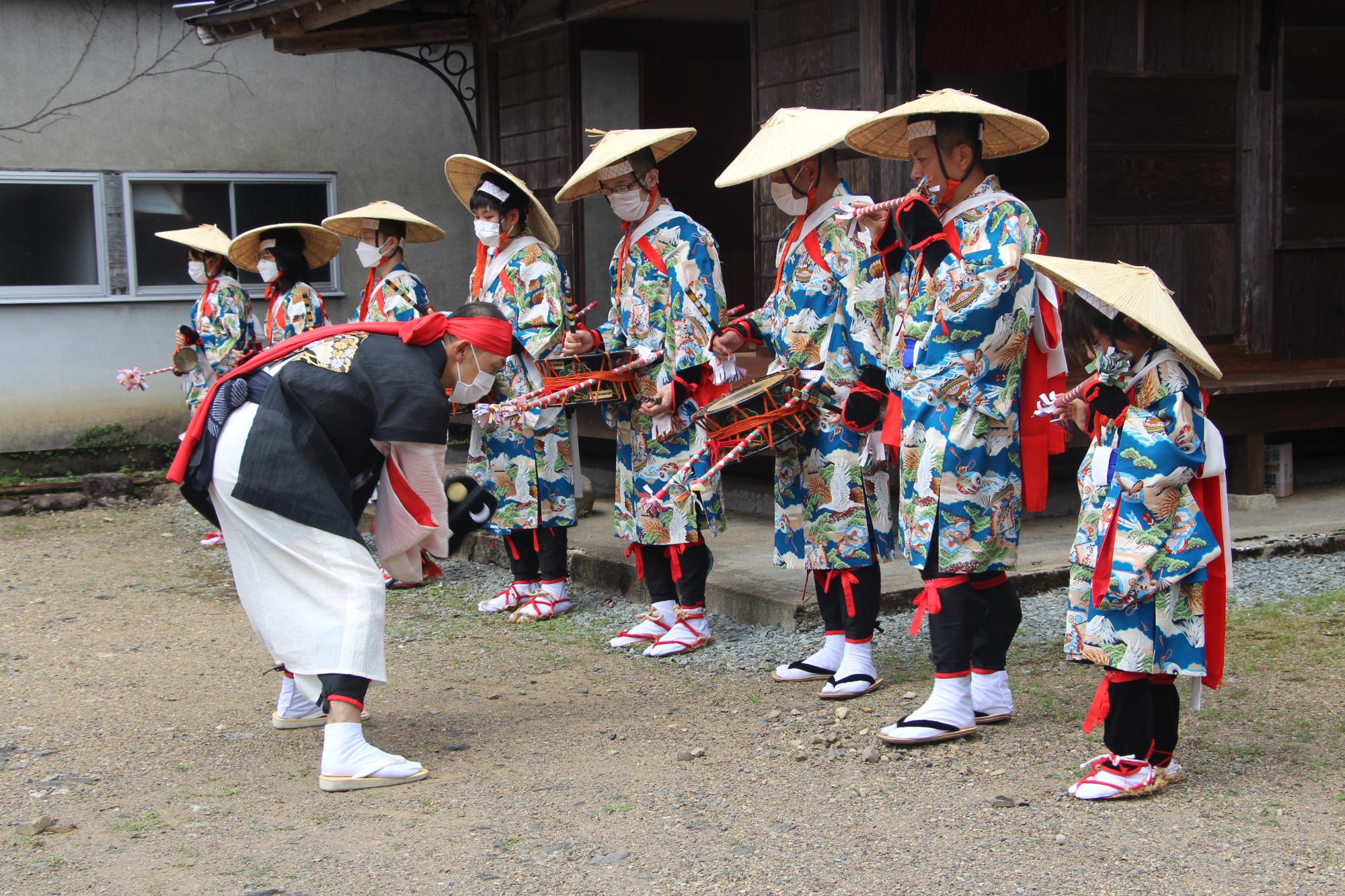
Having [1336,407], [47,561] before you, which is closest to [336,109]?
[47,561]

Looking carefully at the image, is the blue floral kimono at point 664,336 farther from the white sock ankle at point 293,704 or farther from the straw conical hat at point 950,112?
the white sock ankle at point 293,704

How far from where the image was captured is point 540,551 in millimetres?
6324

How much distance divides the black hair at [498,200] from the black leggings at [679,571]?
1681 mm

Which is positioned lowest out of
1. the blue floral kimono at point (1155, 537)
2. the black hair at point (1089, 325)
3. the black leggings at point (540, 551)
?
the black leggings at point (540, 551)

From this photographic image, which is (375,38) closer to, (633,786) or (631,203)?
(631,203)

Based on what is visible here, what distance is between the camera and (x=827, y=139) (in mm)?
4574

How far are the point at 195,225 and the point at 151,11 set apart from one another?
5.81ft

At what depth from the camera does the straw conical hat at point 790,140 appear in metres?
4.57

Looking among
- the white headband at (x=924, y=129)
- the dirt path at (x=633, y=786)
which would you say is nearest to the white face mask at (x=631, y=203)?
the white headband at (x=924, y=129)

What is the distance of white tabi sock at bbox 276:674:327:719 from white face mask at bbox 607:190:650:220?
2241 millimetres

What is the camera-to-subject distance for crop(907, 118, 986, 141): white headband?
4.07m

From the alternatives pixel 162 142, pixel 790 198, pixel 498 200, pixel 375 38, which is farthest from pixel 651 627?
pixel 162 142

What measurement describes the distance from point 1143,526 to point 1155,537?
0.04 metres

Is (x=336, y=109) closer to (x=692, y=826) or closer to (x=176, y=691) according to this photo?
(x=176, y=691)
